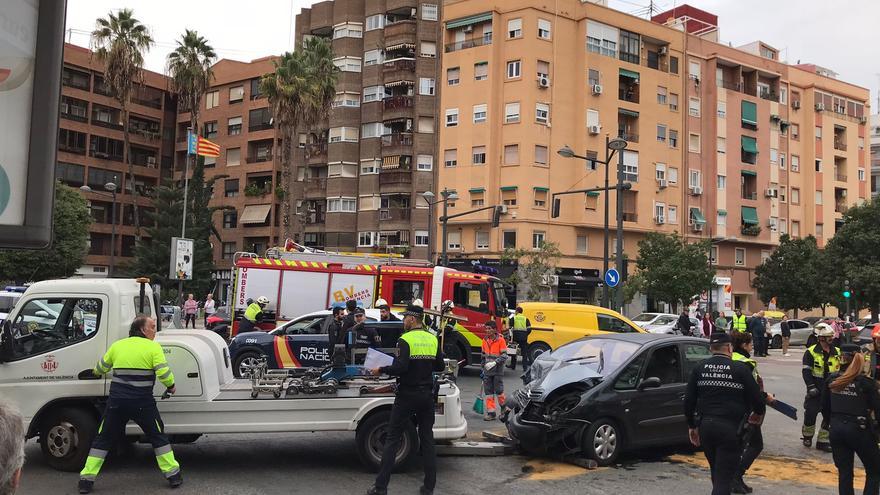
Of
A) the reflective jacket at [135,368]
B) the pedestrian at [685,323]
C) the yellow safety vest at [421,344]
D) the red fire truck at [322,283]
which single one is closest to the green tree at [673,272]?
the pedestrian at [685,323]

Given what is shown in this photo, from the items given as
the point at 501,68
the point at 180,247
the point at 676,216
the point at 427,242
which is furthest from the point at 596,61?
the point at 180,247

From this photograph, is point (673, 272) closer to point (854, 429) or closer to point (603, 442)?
point (603, 442)

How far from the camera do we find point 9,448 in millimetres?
2068

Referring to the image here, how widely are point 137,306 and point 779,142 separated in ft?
183

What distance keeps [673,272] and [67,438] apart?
109ft

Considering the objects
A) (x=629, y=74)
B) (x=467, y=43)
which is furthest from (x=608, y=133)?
(x=467, y=43)

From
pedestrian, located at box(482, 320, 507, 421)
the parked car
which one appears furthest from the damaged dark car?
the parked car

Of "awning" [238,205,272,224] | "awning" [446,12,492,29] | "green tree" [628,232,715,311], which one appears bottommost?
"green tree" [628,232,715,311]

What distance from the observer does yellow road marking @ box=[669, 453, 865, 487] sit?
7883 millimetres

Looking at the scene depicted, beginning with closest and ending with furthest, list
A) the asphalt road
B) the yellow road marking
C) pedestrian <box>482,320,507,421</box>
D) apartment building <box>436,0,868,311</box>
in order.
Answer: the asphalt road < the yellow road marking < pedestrian <box>482,320,507,421</box> < apartment building <box>436,0,868,311</box>

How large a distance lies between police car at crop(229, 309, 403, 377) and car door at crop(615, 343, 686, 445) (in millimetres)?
6216

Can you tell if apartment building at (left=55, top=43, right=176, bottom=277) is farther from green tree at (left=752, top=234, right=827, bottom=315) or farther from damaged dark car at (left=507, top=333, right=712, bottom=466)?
damaged dark car at (left=507, top=333, right=712, bottom=466)

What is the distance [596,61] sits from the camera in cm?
4369

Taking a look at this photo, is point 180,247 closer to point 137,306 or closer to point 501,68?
point 137,306
